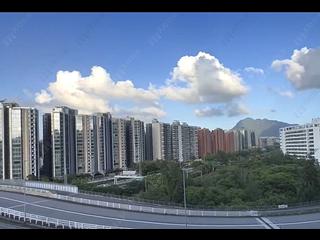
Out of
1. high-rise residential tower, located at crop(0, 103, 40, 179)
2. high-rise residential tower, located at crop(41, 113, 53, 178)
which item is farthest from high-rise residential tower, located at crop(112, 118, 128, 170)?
high-rise residential tower, located at crop(0, 103, 40, 179)

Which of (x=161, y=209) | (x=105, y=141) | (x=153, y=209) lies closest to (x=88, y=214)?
(x=153, y=209)

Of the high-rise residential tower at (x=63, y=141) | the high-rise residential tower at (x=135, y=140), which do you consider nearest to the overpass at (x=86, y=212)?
the high-rise residential tower at (x=63, y=141)

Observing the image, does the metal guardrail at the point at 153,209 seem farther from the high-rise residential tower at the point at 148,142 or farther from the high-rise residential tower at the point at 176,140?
the high-rise residential tower at the point at 176,140

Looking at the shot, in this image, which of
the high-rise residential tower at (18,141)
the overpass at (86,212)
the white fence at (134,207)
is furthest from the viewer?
the high-rise residential tower at (18,141)

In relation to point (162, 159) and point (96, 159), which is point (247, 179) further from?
point (96, 159)

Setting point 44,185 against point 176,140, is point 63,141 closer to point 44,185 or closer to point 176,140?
point 44,185

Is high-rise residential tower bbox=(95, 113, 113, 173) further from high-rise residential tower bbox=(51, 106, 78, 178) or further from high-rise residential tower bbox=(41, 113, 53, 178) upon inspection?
high-rise residential tower bbox=(41, 113, 53, 178)

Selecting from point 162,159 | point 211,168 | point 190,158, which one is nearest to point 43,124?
point 162,159
